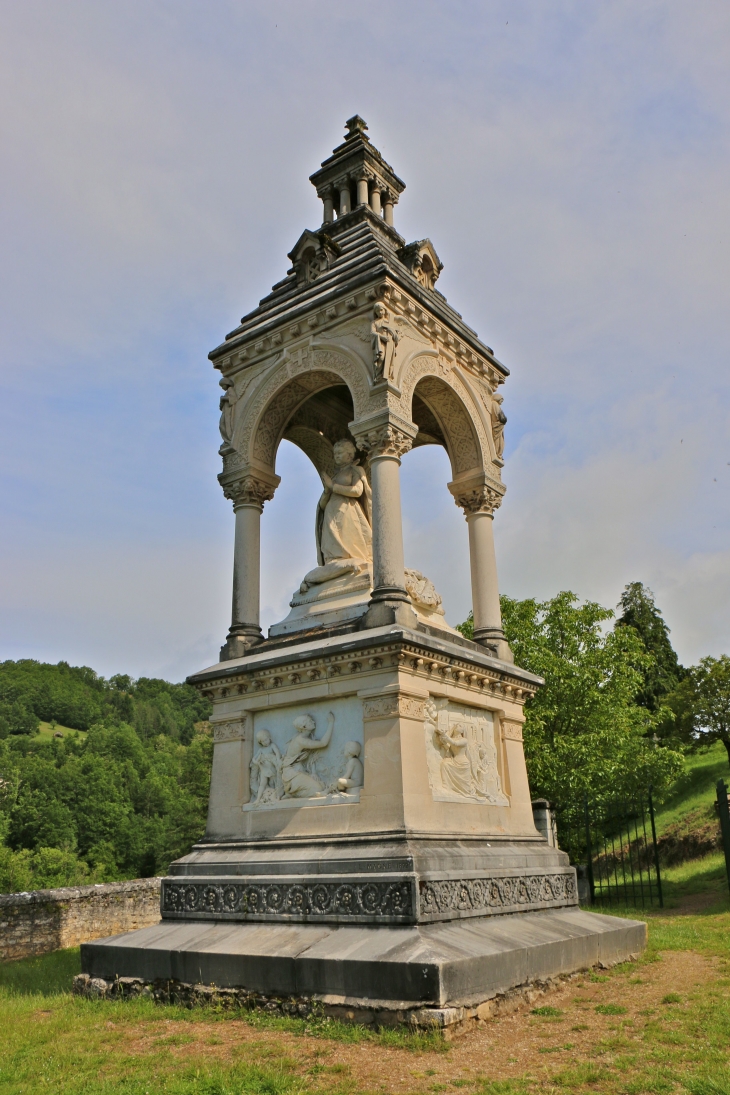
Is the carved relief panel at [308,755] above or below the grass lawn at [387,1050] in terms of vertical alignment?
above

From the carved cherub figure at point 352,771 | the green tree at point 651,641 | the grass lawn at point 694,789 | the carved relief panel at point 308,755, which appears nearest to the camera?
the carved cherub figure at point 352,771

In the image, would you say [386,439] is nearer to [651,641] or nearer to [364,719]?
[364,719]

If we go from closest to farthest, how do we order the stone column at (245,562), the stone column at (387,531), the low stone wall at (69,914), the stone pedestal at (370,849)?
the stone pedestal at (370,849) → the stone column at (387,531) → the stone column at (245,562) → the low stone wall at (69,914)

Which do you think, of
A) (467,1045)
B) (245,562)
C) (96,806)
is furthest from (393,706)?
(96,806)

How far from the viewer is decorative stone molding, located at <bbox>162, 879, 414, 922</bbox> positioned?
25.3 ft

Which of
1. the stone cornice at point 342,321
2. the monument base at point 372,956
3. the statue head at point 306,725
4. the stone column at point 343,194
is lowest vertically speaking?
the monument base at point 372,956

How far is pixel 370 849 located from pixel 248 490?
17.4 feet

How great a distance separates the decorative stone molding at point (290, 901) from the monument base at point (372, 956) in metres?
0.11

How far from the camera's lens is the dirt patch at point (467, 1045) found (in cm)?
564

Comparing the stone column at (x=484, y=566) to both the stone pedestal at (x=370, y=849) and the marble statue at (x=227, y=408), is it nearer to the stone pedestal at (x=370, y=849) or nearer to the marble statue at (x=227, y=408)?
the stone pedestal at (x=370, y=849)

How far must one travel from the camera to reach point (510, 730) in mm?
10953

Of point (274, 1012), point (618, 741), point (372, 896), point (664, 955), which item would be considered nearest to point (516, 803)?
point (664, 955)

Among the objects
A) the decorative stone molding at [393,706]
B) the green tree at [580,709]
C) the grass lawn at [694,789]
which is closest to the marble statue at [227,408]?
the decorative stone molding at [393,706]

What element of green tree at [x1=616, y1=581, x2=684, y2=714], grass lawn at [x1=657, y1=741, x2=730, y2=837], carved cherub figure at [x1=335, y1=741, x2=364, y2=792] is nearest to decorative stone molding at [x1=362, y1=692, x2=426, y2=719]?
carved cherub figure at [x1=335, y1=741, x2=364, y2=792]
